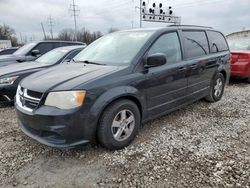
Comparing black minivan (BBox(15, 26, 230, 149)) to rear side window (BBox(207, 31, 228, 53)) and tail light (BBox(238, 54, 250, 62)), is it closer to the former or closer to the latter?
rear side window (BBox(207, 31, 228, 53))

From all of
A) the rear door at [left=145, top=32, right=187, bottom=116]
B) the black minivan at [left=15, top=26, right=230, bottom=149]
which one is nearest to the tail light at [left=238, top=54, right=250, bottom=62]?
the black minivan at [left=15, top=26, right=230, bottom=149]

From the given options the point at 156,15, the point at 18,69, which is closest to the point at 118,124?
the point at 18,69

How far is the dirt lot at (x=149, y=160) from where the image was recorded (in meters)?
2.47

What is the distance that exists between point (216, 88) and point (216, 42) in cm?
105

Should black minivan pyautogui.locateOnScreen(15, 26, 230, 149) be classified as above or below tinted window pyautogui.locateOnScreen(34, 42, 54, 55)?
below

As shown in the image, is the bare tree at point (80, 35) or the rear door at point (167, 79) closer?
the rear door at point (167, 79)

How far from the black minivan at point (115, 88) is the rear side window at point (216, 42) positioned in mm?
491

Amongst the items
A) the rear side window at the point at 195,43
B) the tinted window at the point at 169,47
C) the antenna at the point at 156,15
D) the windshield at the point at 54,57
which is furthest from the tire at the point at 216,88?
the antenna at the point at 156,15

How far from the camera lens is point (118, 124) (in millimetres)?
3021

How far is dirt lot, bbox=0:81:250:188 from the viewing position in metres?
2.47

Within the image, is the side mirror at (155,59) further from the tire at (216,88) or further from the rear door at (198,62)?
the tire at (216,88)

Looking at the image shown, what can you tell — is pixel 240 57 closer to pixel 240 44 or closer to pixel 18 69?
pixel 240 44

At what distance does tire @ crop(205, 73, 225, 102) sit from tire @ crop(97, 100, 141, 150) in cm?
254

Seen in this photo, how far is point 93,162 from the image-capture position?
2828 millimetres
